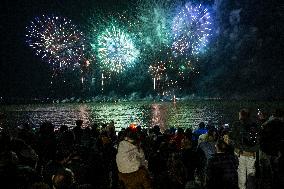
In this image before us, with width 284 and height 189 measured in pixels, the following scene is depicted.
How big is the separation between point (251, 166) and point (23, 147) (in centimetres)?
538

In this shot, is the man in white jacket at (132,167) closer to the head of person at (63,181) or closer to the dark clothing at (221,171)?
the dark clothing at (221,171)

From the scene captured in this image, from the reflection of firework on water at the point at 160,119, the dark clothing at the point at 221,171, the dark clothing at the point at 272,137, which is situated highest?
the dark clothing at the point at 272,137

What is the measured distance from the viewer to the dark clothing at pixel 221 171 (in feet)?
25.6

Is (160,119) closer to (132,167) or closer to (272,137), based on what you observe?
(272,137)

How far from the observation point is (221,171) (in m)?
7.82

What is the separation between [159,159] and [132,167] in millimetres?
2218

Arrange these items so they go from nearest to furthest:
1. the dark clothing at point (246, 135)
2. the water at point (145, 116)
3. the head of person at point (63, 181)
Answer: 1. the head of person at point (63, 181)
2. the dark clothing at point (246, 135)
3. the water at point (145, 116)

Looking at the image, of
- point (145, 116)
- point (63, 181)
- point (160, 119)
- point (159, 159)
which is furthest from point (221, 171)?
point (145, 116)

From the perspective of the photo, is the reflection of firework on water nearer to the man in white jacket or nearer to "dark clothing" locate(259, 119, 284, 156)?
"dark clothing" locate(259, 119, 284, 156)

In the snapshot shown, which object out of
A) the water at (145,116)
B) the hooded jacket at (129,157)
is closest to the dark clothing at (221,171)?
the hooded jacket at (129,157)

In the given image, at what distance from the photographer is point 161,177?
878cm

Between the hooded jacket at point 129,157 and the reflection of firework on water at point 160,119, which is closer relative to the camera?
the hooded jacket at point 129,157

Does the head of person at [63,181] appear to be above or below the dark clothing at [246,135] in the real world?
below

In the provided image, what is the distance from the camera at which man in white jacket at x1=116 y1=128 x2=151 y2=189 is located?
300 inches
